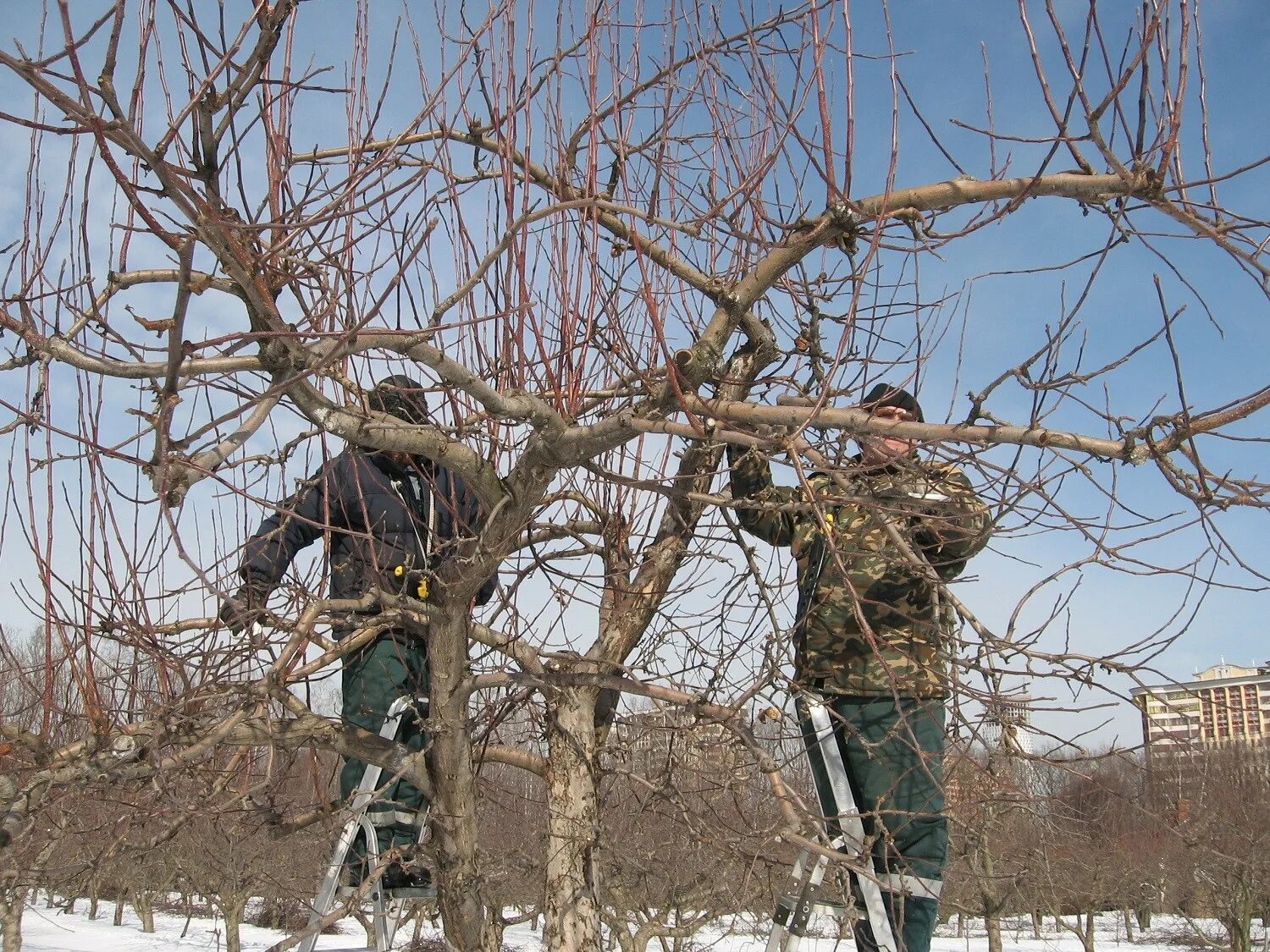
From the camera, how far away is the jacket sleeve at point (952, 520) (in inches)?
89.3

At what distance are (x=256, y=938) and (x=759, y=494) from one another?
3027 cm

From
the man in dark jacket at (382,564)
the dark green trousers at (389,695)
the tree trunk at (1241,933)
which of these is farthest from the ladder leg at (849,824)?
the tree trunk at (1241,933)

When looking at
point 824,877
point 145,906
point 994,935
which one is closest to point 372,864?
point 824,877

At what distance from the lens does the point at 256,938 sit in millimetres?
27719

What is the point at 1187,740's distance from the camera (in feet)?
7.27

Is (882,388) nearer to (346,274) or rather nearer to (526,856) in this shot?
(346,274)

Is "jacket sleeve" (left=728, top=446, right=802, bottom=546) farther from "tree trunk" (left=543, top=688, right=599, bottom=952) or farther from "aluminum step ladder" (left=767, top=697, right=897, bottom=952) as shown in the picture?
"tree trunk" (left=543, top=688, right=599, bottom=952)

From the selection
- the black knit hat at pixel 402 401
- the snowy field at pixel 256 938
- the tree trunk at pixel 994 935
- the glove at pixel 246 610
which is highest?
the black knit hat at pixel 402 401

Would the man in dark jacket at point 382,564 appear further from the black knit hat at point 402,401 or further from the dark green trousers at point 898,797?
the dark green trousers at point 898,797

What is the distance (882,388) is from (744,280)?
0.80 m

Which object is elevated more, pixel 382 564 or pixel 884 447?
pixel 884 447

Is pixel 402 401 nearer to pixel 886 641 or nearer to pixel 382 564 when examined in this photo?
pixel 382 564

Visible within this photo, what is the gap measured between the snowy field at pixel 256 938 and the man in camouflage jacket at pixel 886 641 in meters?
19.5

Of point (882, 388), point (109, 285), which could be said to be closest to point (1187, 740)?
point (882, 388)
